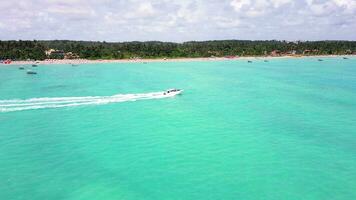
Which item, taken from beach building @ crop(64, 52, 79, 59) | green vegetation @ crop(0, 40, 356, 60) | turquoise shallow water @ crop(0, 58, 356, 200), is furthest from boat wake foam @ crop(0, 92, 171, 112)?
beach building @ crop(64, 52, 79, 59)

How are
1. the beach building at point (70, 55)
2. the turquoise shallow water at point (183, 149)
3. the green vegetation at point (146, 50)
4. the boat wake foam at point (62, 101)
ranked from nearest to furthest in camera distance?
the turquoise shallow water at point (183, 149)
the boat wake foam at point (62, 101)
the green vegetation at point (146, 50)
the beach building at point (70, 55)

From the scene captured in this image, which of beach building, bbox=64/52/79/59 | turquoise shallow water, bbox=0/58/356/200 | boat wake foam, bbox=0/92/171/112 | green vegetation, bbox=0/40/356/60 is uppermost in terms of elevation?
green vegetation, bbox=0/40/356/60

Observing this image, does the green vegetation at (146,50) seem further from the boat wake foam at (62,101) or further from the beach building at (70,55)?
the boat wake foam at (62,101)

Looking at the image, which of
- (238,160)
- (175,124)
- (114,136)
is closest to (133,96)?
(175,124)

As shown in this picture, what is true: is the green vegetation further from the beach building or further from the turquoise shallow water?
the turquoise shallow water

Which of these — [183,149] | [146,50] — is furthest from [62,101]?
[146,50]

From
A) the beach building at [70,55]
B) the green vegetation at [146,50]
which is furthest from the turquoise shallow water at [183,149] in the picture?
the beach building at [70,55]

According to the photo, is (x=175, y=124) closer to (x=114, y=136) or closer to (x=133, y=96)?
(x=114, y=136)
